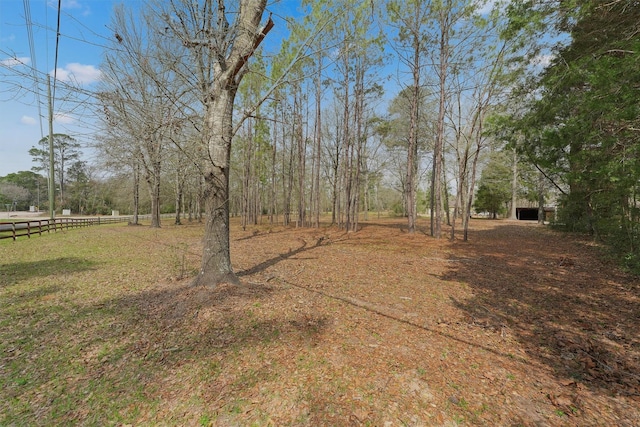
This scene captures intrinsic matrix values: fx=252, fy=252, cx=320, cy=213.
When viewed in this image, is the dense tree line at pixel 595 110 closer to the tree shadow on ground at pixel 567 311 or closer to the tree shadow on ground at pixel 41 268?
the tree shadow on ground at pixel 567 311

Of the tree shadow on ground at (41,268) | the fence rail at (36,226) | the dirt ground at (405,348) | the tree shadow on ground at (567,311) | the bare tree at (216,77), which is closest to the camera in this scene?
the dirt ground at (405,348)

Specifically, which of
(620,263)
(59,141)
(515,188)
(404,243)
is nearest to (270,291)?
(404,243)

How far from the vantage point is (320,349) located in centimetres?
301

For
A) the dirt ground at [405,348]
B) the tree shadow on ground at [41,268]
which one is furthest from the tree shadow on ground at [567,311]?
the tree shadow on ground at [41,268]

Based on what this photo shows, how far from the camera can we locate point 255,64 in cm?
610

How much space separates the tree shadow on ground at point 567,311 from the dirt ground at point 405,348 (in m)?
0.02

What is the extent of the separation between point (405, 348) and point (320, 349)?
1.02 meters

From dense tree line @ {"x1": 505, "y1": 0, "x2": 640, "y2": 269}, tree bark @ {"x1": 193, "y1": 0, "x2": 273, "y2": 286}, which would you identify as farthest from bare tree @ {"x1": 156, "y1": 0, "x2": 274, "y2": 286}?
dense tree line @ {"x1": 505, "y1": 0, "x2": 640, "y2": 269}

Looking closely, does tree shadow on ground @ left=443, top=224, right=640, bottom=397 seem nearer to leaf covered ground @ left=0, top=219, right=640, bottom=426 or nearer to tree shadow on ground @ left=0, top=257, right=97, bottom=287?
leaf covered ground @ left=0, top=219, right=640, bottom=426

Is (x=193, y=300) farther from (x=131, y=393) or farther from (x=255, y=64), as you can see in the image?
(x=255, y=64)

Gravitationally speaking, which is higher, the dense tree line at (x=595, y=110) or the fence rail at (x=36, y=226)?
the dense tree line at (x=595, y=110)

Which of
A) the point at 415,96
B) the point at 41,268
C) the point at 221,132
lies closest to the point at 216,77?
the point at 221,132

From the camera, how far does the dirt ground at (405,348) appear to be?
2.14 m

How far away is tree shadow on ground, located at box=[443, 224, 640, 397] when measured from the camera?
8.95 ft
